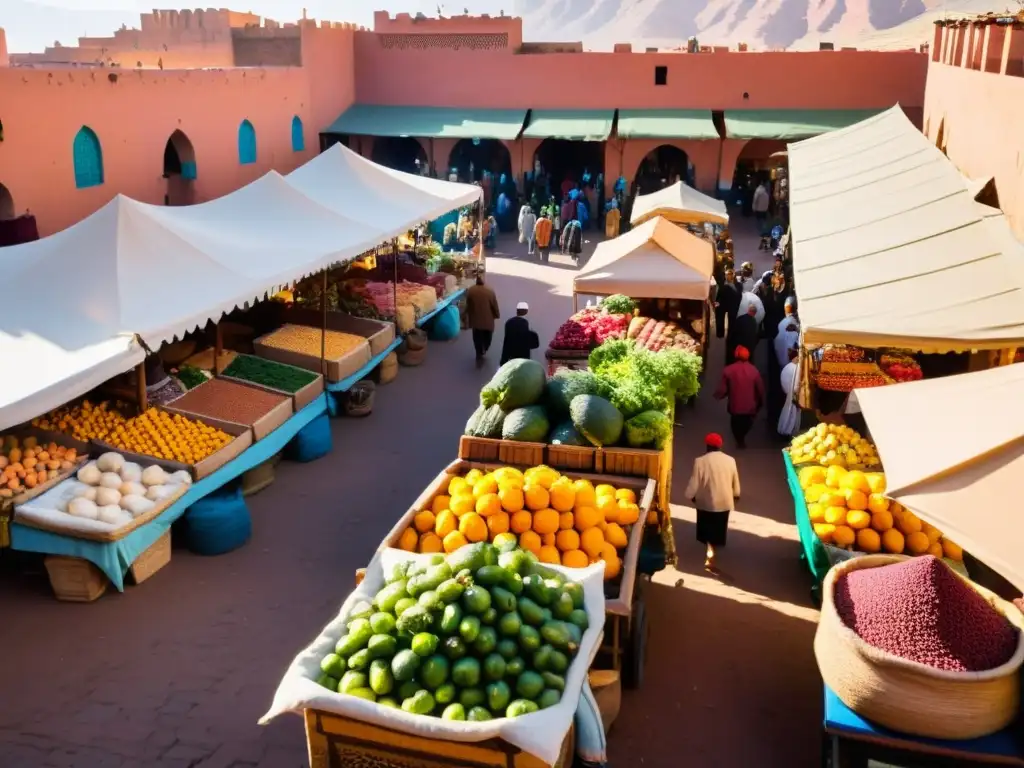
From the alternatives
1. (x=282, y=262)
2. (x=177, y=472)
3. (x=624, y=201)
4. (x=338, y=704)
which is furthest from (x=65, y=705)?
(x=624, y=201)

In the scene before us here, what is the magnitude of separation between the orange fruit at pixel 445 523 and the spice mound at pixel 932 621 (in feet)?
7.48

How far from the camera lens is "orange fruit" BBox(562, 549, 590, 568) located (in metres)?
5.25

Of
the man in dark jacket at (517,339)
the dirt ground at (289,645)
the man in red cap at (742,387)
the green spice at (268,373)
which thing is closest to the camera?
the dirt ground at (289,645)

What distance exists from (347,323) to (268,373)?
188cm

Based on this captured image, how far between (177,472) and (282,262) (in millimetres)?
2856

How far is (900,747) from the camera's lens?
4191mm

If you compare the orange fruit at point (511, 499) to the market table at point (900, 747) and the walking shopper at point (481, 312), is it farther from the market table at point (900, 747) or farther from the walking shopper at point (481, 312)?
the walking shopper at point (481, 312)

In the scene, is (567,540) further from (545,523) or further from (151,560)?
(151,560)

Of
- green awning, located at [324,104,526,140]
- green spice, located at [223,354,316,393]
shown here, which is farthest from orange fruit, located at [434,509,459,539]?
green awning, located at [324,104,526,140]

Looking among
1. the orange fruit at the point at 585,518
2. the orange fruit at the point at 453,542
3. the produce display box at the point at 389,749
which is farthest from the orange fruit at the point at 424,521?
the produce display box at the point at 389,749

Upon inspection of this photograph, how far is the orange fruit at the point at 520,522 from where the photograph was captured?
5.39 m

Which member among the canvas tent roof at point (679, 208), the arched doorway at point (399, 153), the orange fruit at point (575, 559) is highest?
the arched doorway at point (399, 153)

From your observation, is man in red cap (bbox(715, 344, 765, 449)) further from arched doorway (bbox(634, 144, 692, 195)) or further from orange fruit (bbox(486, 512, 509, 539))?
arched doorway (bbox(634, 144, 692, 195))

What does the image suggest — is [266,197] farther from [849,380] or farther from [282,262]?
[849,380]
